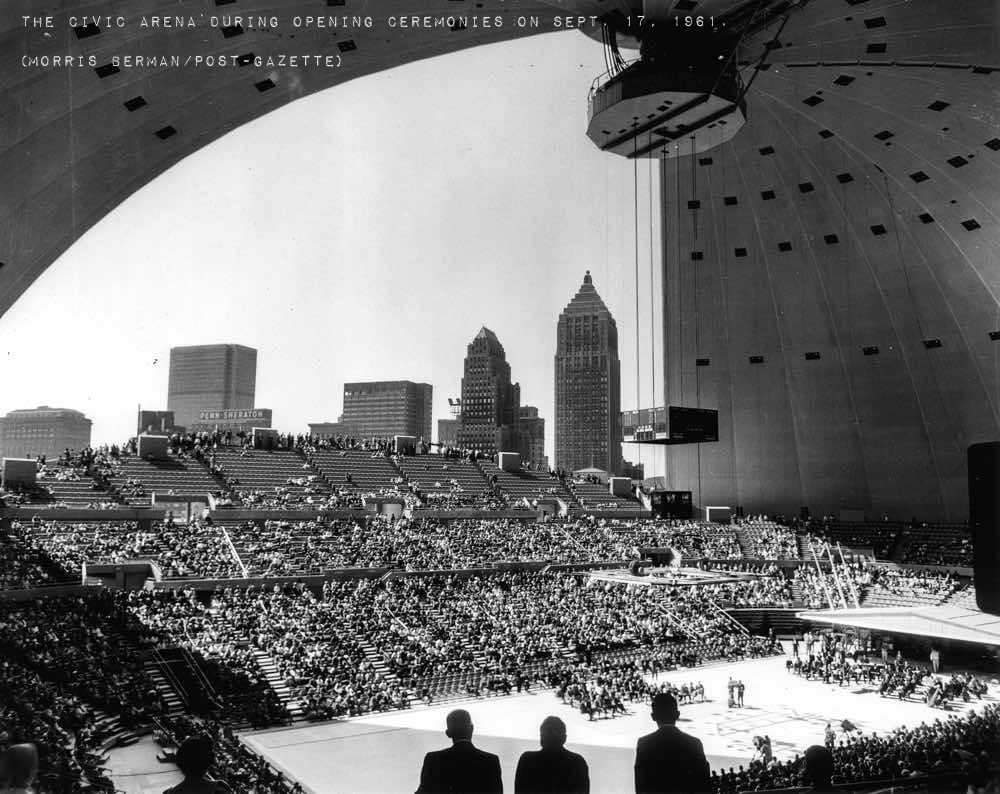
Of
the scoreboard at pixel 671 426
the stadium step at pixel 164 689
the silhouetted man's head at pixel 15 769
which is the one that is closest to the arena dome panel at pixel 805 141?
the stadium step at pixel 164 689

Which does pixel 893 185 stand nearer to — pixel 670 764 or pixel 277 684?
pixel 277 684

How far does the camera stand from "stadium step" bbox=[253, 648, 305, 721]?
86.4ft

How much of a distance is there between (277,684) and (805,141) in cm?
3476

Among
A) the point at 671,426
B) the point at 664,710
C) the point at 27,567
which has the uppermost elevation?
the point at 671,426

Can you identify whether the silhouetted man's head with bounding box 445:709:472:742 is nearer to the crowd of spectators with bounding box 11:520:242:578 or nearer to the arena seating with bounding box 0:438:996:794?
the arena seating with bounding box 0:438:996:794

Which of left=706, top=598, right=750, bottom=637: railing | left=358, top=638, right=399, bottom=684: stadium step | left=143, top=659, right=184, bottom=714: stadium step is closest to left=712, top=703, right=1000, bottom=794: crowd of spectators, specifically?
left=358, top=638, right=399, bottom=684: stadium step

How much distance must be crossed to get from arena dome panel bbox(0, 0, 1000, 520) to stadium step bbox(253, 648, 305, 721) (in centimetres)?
1381

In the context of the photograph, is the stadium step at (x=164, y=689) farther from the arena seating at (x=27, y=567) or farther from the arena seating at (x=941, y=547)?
the arena seating at (x=941, y=547)

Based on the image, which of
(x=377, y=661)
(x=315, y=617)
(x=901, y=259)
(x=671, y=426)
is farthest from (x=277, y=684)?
(x=901, y=259)

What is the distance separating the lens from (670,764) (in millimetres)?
4848

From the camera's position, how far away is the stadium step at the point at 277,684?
26.3 metres

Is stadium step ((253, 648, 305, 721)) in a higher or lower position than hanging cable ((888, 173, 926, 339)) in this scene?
lower

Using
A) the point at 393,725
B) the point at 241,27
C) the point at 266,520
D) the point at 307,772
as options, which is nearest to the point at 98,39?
the point at 241,27

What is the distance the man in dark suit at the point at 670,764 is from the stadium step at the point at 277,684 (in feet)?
77.4
